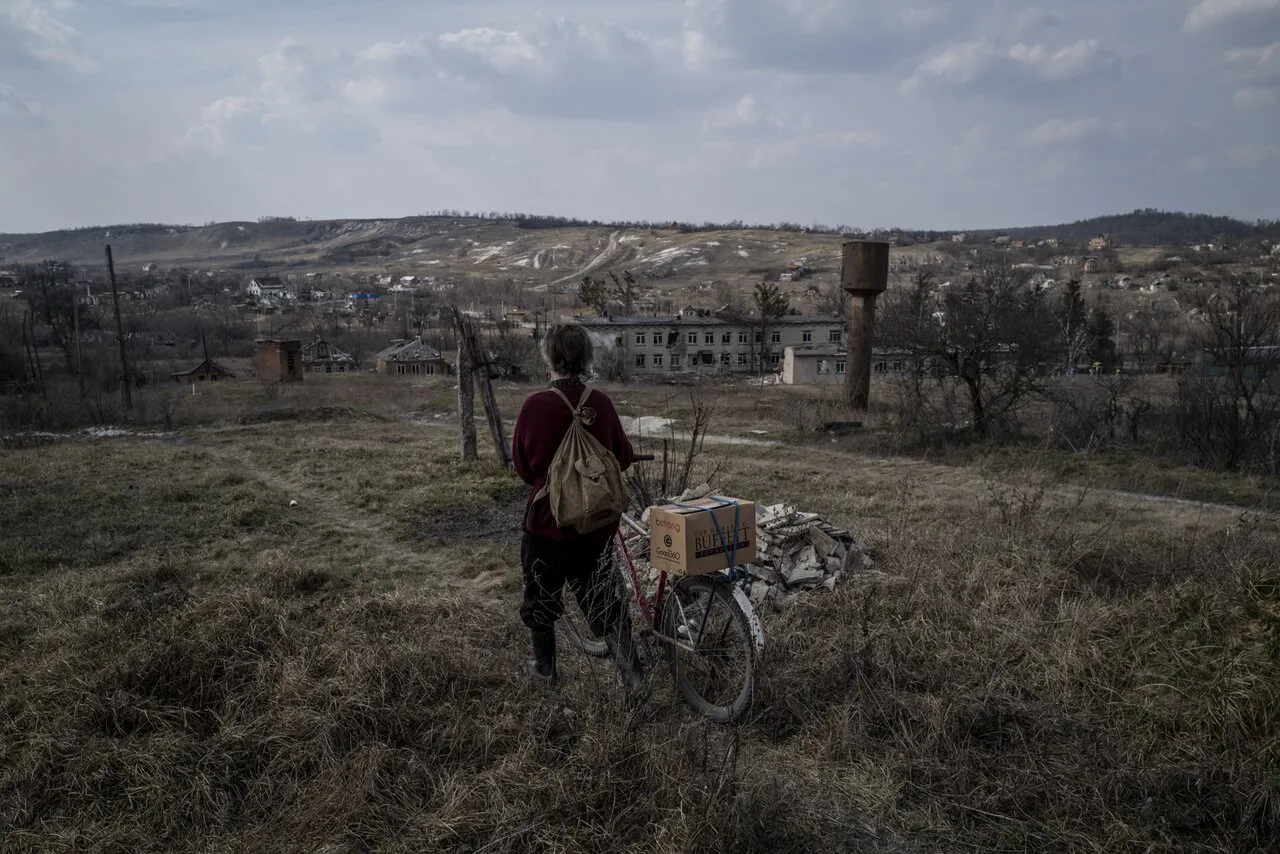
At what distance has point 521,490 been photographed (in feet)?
37.7

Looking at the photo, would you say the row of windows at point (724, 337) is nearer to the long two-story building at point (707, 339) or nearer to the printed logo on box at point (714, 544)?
the long two-story building at point (707, 339)

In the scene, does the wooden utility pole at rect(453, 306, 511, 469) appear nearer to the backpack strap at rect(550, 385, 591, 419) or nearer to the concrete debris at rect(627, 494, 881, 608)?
the concrete debris at rect(627, 494, 881, 608)

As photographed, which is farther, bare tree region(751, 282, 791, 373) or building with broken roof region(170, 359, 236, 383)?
bare tree region(751, 282, 791, 373)

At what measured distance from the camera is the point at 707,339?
63625 millimetres

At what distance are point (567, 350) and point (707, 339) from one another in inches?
2373

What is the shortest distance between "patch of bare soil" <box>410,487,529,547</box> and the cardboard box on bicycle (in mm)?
4732

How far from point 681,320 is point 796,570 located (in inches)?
2229

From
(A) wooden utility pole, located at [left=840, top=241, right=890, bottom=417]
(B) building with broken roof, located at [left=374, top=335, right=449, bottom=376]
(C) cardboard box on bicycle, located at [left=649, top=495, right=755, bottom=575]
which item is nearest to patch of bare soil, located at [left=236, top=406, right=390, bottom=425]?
(A) wooden utility pole, located at [left=840, top=241, right=890, bottom=417]

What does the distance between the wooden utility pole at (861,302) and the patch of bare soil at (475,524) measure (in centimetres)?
1565

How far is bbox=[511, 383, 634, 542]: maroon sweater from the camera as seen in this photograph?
12.8 feet

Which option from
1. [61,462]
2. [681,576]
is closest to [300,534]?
[681,576]

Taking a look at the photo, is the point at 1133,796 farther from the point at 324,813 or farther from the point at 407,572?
the point at 407,572

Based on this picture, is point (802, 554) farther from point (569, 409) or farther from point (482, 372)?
point (482, 372)

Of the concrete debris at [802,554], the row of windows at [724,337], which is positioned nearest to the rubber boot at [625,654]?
the concrete debris at [802,554]
